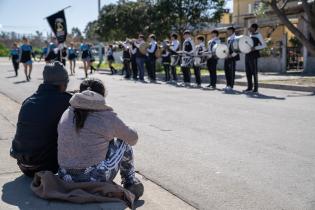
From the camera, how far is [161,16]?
1127 inches

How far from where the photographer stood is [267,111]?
11.5 metres

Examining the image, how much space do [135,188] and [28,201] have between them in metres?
1.05

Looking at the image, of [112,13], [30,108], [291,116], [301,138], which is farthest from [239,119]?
[112,13]

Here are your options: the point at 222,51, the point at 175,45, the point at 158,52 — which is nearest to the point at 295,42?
the point at 158,52

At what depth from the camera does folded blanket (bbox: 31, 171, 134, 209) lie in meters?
4.71

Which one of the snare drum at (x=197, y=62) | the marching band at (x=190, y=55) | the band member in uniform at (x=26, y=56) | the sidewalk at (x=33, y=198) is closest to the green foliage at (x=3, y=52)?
the marching band at (x=190, y=55)

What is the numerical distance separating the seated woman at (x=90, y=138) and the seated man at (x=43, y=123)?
39 cm

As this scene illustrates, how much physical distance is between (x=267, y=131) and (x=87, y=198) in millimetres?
5001

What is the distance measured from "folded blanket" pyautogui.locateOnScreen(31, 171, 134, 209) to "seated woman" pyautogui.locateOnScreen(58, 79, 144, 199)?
0.08 metres

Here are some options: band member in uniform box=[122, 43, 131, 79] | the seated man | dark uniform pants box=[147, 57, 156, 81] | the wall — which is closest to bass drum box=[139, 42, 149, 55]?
dark uniform pants box=[147, 57, 156, 81]

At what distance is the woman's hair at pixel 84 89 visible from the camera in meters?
4.74

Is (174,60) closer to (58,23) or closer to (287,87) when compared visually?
(287,87)

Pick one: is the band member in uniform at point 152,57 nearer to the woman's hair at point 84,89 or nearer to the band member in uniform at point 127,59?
the band member in uniform at point 127,59

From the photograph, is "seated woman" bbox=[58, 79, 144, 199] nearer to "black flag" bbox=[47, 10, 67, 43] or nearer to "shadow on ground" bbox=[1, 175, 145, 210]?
"shadow on ground" bbox=[1, 175, 145, 210]
